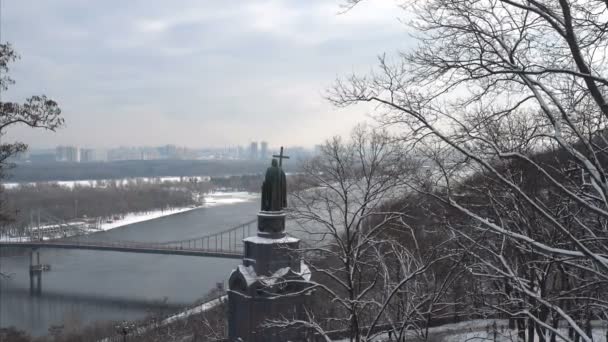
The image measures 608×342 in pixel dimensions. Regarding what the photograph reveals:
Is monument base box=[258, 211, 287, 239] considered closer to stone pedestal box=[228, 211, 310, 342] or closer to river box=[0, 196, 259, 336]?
stone pedestal box=[228, 211, 310, 342]

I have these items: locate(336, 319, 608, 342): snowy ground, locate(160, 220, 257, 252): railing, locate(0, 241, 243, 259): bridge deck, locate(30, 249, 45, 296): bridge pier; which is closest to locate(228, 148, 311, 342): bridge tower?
locate(336, 319, 608, 342): snowy ground

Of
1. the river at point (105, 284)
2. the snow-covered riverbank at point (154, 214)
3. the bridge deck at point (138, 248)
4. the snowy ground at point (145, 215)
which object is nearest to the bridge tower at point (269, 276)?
the river at point (105, 284)

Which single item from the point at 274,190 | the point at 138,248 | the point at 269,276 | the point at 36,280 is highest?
the point at 274,190

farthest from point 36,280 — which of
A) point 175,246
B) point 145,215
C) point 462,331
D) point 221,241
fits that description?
point 145,215

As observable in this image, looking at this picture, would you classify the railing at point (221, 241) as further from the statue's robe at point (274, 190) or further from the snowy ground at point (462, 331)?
the statue's robe at point (274, 190)

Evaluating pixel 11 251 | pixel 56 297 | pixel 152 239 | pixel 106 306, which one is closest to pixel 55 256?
pixel 11 251

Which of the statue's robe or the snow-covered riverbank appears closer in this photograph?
the statue's robe

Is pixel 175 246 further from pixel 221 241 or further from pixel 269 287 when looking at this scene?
pixel 269 287
